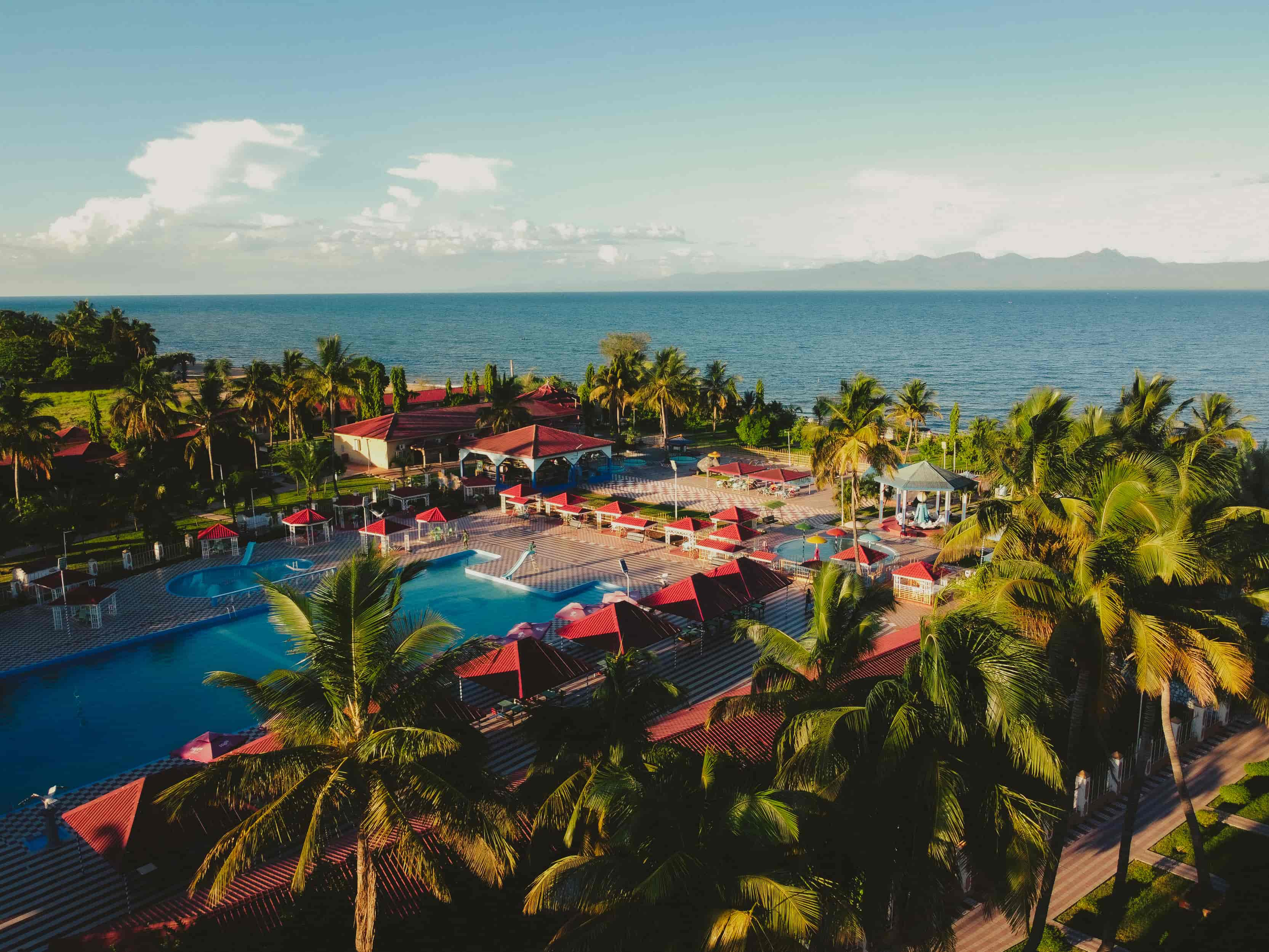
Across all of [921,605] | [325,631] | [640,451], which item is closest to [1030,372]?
[640,451]

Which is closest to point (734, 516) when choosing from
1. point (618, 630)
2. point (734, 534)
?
point (734, 534)

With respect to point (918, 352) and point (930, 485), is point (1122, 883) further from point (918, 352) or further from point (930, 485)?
point (918, 352)

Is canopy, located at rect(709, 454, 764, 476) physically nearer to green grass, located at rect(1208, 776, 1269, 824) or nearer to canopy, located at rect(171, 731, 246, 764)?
green grass, located at rect(1208, 776, 1269, 824)

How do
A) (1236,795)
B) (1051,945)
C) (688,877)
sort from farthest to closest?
(1236,795), (1051,945), (688,877)

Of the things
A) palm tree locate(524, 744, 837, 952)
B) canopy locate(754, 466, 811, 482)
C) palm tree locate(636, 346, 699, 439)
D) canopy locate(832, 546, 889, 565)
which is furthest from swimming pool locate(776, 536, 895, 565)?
palm tree locate(636, 346, 699, 439)

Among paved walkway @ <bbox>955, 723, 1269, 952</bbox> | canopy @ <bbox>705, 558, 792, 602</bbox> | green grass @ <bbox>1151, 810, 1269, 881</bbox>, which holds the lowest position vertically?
paved walkway @ <bbox>955, 723, 1269, 952</bbox>

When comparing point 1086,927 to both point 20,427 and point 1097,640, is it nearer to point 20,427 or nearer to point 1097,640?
point 1097,640

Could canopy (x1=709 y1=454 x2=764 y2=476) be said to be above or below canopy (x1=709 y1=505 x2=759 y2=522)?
above
